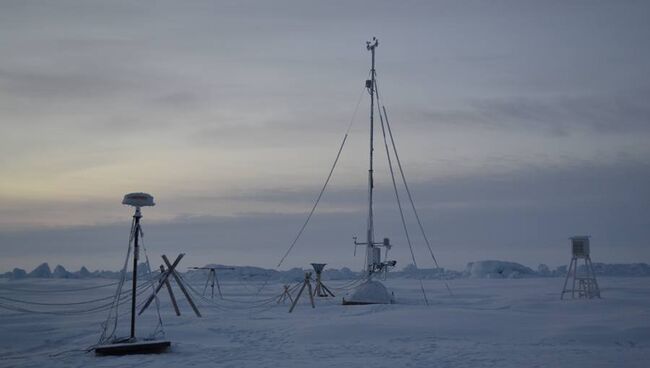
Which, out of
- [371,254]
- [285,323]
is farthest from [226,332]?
[371,254]

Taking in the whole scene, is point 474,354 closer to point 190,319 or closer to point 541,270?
point 190,319

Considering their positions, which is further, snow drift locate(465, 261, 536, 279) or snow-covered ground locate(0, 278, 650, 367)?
snow drift locate(465, 261, 536, 279)

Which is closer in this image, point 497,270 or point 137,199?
point 137,199

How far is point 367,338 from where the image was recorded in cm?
1912

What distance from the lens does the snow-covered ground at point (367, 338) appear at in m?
15.4

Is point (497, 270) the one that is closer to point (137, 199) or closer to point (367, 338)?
point (367, 338)

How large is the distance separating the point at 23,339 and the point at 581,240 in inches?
926

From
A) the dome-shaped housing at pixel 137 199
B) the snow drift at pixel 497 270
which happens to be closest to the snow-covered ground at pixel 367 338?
the dome-shaped housing at pixel 137 199

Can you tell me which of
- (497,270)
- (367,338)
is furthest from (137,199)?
(497,270)

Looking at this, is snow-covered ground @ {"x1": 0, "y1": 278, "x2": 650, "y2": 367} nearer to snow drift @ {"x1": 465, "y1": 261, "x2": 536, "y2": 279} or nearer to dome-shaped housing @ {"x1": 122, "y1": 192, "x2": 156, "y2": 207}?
dome-shaped housing @ {"x1": 122, "y1": 192, "x2": 156, "y2": 207}

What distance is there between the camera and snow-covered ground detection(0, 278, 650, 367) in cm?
1542

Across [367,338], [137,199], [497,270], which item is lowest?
[367,338]

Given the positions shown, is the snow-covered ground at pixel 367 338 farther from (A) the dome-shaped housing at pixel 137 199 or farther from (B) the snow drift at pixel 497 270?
(B) the snow drift at pixel 497 270

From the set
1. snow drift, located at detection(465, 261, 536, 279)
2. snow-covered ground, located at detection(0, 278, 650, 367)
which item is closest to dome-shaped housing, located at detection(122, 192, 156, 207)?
snow-covered ground, located at detection(0, 278, 650, 367)
